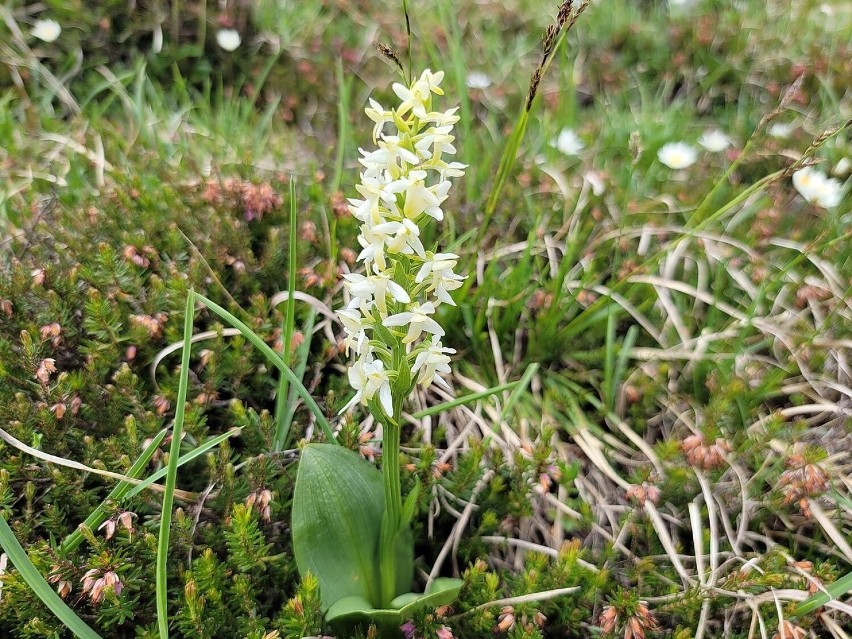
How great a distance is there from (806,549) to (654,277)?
3.58 feet

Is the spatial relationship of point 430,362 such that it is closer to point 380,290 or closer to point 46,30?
point 380,290

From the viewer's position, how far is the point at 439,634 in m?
1.35

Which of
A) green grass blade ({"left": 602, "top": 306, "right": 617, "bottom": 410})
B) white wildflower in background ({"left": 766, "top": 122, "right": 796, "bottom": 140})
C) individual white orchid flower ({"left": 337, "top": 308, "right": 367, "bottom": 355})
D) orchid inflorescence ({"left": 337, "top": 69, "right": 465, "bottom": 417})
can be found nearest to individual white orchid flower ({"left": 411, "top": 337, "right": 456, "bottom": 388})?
orchid inflorescence ({"left": 337, "top": 69, "right": 465, "bottom": 417})

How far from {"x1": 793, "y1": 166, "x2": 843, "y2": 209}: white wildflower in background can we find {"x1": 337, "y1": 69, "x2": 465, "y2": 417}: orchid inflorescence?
239cm

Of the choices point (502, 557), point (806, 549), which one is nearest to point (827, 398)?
point (806, 549)

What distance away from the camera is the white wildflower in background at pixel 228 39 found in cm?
361

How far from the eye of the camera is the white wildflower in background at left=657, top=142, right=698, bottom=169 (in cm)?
295

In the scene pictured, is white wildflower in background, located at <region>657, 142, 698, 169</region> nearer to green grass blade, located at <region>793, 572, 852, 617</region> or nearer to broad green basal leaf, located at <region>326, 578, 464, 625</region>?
green grass blade, located at <region>793, 572, 852, 617</region>

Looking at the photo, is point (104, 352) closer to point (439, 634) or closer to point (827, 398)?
point (439, 634)

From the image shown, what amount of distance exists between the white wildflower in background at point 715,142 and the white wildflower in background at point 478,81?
4.27ft

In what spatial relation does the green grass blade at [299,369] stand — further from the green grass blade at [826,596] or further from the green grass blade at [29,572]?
the green grass blade at [826,596]

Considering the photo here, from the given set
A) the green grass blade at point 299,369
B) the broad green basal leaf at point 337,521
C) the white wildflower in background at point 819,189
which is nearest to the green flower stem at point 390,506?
the broad green basal leaf at point 337,521

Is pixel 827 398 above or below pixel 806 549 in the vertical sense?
above

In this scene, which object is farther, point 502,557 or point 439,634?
point 502,557
